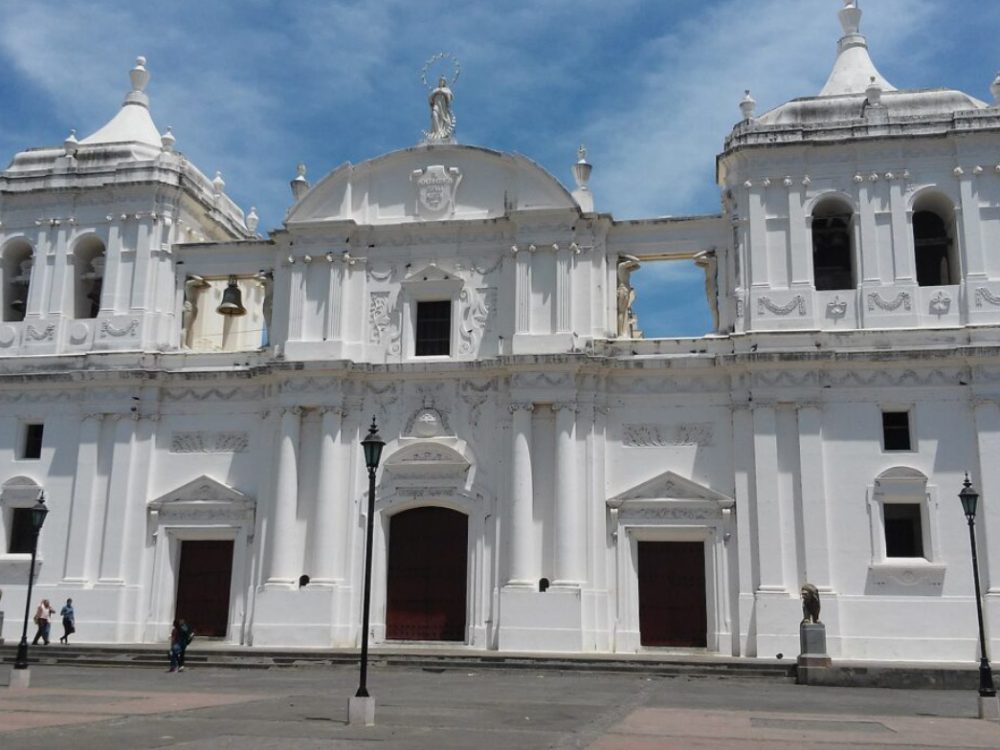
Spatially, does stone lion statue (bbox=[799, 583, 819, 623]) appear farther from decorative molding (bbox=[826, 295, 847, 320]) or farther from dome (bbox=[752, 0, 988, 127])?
dome (bbox=[752, 0, 988, 127])

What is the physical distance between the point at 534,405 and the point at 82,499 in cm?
1288

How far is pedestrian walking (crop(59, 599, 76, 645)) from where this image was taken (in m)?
27.5

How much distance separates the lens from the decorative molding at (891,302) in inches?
1068

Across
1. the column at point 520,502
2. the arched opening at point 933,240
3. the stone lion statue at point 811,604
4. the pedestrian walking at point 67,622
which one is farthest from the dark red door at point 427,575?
the arched opening at point 933,240

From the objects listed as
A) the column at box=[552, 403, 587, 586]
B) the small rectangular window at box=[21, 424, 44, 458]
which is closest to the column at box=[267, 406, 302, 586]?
the column at box=[552, 403, 587, 586]

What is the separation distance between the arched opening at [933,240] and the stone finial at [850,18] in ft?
23.0

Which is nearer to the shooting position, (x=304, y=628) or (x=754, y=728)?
(x=754, y=728)

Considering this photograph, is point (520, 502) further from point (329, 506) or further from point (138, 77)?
point (138, 77)

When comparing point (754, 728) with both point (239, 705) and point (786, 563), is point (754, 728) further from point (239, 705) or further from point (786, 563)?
point (786, 563)

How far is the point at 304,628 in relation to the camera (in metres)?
27.2

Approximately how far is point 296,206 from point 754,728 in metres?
21.0

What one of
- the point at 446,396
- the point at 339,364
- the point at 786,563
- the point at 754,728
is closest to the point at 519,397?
the point at 446,396

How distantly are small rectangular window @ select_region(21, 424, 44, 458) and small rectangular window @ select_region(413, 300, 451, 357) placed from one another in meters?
11.3

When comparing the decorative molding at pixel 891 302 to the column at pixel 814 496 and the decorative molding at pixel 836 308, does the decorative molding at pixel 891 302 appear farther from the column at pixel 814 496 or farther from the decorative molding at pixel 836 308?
the column at pixel 814 496
